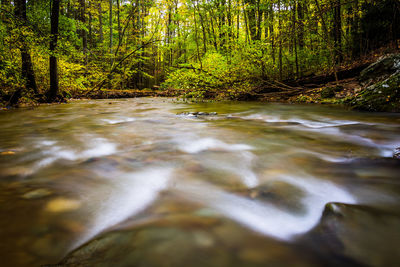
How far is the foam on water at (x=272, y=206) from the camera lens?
1146 millimetres

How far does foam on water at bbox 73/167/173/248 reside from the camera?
1198 mm

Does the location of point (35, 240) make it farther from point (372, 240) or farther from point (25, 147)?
point (25, 147)

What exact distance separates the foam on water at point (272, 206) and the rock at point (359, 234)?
0.25 feet

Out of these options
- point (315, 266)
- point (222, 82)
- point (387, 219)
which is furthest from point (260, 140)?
point (222, 82)

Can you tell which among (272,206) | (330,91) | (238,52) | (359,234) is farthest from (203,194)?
(238,52)

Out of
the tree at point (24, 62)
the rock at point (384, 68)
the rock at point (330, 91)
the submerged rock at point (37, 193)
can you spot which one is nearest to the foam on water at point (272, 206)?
the submerged rock at point (37, 193)

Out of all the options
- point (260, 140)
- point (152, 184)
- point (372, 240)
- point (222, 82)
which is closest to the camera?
point (372, 240)

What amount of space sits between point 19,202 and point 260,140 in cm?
258

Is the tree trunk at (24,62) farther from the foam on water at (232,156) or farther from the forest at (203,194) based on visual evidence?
the foam on water at (232,156)

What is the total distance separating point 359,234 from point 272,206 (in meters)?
0.44

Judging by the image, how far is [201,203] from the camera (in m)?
1.40

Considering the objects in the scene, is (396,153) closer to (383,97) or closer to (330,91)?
(383,97)

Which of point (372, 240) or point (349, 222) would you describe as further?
point (349, 222)

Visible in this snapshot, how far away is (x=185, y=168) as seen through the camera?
201cm
